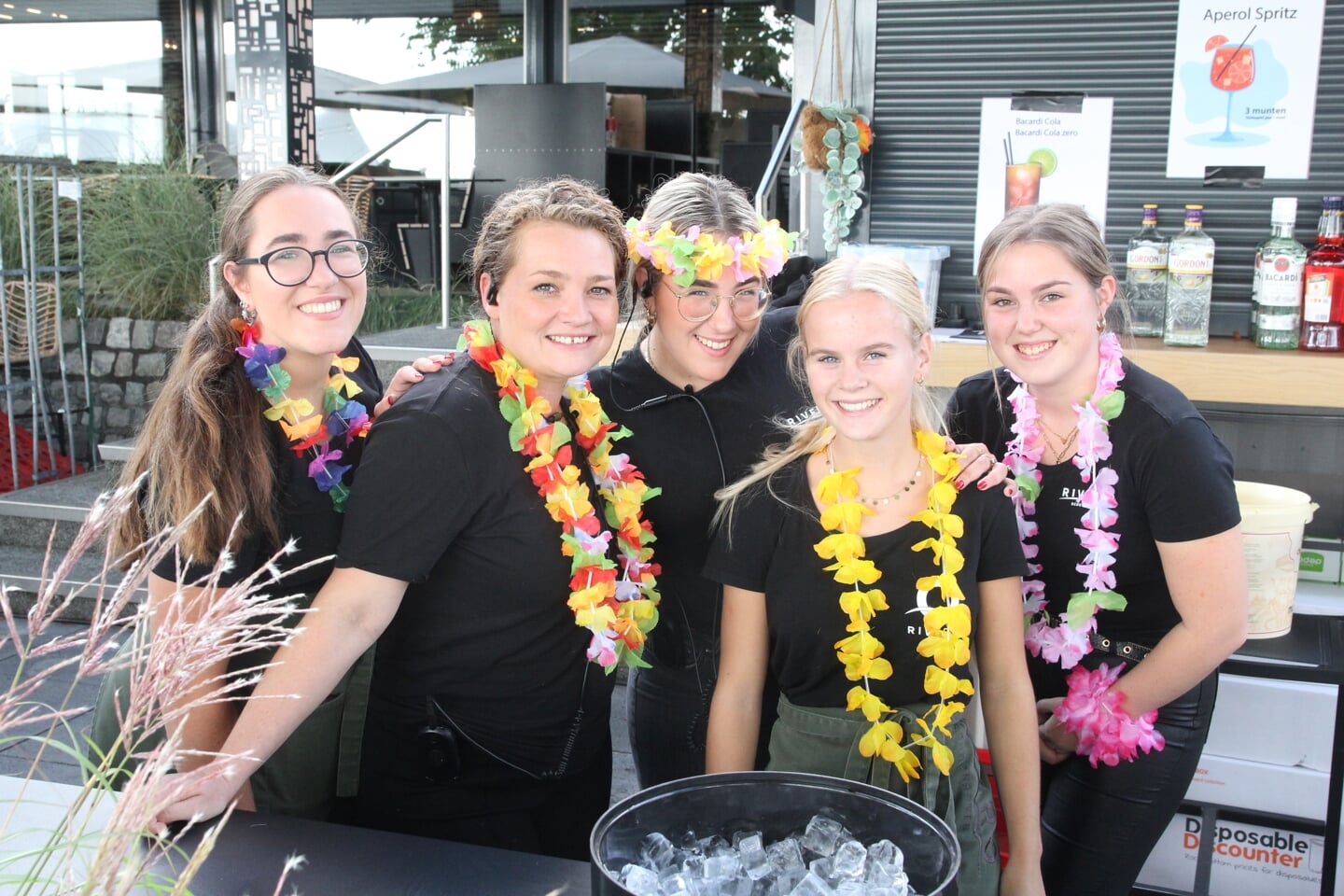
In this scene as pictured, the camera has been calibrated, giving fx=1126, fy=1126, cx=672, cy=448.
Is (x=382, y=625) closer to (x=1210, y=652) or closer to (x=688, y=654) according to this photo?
(x=688, y=654)

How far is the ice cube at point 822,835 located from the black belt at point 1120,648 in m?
1.03

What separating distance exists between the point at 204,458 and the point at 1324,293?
118 inches

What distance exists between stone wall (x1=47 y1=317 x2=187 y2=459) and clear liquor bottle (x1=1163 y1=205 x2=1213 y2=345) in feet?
17.0

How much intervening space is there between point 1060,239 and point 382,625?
1267 mm

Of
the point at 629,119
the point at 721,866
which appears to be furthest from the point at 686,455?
the point at 629,119

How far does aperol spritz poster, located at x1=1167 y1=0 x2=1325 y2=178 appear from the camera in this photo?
3.40m

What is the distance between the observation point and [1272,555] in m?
2.21

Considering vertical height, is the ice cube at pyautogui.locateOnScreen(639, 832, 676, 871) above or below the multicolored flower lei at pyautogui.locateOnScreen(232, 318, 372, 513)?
below

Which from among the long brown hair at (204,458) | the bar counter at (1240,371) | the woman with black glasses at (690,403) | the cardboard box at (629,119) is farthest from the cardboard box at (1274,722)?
the cardboard box at (629,119)

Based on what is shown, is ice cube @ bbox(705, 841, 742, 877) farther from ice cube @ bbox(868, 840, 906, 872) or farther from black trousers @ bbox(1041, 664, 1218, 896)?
black trousers @ bbox(1041, 664, 1218, 896)

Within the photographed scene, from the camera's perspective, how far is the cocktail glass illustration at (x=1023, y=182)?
3705 millimetres

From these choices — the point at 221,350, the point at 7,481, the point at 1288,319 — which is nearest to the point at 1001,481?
the point at 221,350

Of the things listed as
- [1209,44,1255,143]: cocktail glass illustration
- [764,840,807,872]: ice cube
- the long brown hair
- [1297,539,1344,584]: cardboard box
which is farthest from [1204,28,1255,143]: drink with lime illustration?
[764,840,807,872]: ice cube

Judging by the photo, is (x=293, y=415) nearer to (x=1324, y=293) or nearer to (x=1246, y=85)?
(x=1324, y=293)
